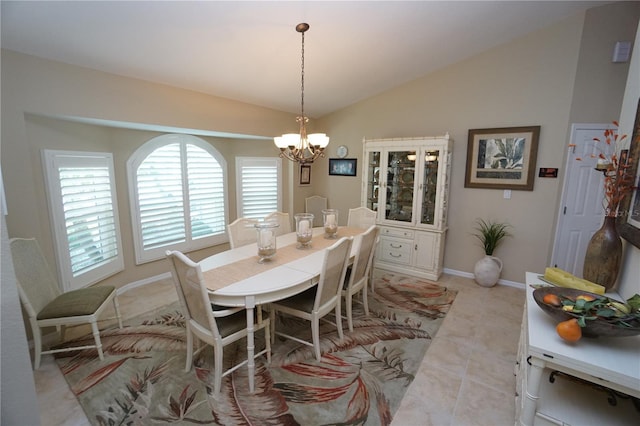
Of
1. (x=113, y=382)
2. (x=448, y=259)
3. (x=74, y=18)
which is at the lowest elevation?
(x=113, y=382)

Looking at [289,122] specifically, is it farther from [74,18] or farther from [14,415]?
[14,415]

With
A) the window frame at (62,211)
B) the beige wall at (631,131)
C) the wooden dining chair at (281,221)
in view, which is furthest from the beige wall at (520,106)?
the window frame at (62,211)

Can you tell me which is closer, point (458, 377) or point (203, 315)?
point (203, 315)

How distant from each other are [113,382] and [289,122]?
12.5ft

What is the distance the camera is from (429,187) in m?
3.96

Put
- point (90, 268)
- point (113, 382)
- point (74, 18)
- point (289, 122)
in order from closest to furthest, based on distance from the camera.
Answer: point (74, 18)
point (113, 382)
point (90, 268)
point (289, 122)

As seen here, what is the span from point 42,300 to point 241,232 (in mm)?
1613

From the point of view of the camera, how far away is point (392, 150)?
13.3 ft

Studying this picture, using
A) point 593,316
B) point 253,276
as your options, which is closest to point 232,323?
point 253,276

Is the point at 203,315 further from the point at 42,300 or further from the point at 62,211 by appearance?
the point at 62,211

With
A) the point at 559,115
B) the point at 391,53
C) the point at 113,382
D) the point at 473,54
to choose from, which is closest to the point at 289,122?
the point at 391,53

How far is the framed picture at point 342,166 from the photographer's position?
482cm

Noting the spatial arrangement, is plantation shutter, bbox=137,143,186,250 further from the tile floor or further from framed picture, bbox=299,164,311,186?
framed picture, bbox=299,164,311,186

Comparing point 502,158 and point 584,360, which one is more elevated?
point 502,158
